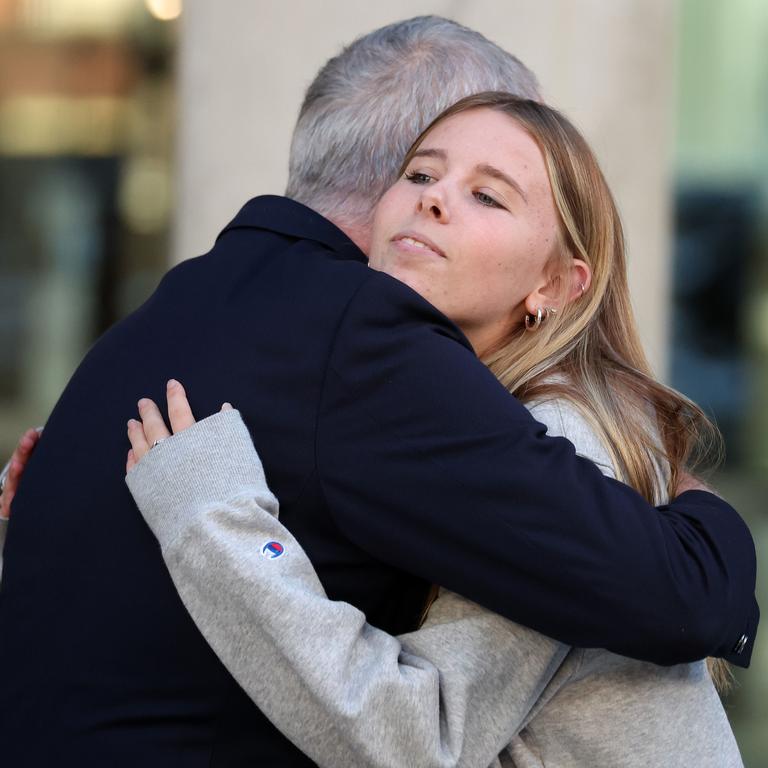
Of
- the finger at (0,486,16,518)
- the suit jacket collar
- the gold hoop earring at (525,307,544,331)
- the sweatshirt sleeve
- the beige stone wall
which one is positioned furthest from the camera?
the beige stone wall

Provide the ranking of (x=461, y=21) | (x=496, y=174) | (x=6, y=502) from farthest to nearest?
(x=461, y=21), (x=6, y=502), (x=496, y=174)

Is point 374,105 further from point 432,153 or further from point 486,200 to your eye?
point 486,200

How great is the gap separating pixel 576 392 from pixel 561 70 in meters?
2.01

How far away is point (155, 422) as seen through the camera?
6.37 feet

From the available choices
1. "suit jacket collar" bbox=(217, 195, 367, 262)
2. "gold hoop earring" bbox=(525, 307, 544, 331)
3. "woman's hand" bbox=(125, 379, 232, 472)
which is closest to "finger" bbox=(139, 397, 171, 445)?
"woman's hand" bbox=(125, 379, 232, 472)

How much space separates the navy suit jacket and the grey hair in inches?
14.8

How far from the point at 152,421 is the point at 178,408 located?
0.15ft

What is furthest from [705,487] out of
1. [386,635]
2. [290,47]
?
[290,47]

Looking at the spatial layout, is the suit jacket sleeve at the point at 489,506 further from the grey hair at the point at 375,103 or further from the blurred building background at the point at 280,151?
the blurred building background at the point at 280,151

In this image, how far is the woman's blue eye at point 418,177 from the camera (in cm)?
231

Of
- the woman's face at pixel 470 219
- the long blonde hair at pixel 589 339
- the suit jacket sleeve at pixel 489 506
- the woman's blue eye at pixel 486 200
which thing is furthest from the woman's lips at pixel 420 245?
the suit jacket sleeve at pixel 489 506

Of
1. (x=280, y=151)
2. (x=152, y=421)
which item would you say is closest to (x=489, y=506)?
(x=152, y=421)

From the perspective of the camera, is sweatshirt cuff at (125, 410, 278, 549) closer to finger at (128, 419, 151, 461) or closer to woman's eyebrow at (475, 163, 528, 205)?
finger at (128, 419, 151, 461)

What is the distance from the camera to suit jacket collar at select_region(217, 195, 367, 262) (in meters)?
2.13
